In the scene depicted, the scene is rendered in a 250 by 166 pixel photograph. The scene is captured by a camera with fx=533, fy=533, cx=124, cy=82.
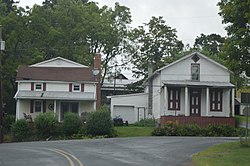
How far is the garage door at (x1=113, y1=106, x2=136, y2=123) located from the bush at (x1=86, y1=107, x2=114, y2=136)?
14.2 metres

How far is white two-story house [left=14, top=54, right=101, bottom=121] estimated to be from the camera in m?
55.4

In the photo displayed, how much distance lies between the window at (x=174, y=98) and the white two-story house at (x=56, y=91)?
7.77 m

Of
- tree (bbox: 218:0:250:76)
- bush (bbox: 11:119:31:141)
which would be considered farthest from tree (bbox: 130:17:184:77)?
tree (bbox: 218:0:250:76)

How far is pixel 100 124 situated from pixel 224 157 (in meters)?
24.5

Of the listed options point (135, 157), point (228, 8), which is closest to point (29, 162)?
point (135, 157)

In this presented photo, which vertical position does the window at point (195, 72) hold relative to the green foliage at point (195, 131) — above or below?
above

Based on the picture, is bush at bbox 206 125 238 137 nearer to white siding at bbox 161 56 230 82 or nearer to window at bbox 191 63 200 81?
white siding at bbox 161 56 230 82

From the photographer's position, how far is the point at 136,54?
75.6 m

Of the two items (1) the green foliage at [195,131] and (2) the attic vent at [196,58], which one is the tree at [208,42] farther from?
(1) the green foliage at [195,131]

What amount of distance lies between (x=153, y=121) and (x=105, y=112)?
9846 mm

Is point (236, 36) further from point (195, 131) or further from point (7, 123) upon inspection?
point (7, 123)

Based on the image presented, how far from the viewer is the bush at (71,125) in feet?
157

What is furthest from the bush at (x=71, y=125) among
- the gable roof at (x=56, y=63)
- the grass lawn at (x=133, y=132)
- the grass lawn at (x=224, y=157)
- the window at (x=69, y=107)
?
the grass lawn at (x=224, y=157)

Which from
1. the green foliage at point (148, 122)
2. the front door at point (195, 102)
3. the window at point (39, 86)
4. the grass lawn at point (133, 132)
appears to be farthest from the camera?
the window at point (39, 86)
